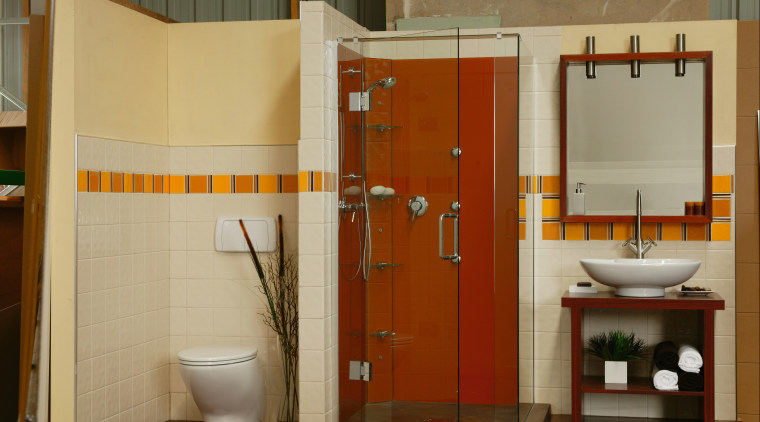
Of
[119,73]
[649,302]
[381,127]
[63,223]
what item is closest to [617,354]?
[649,302]

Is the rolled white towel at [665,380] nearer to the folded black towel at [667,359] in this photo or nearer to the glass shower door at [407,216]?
the folded black towel at [667,359]

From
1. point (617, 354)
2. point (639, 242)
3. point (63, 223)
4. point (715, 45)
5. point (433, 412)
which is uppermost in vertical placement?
point (715, 45)

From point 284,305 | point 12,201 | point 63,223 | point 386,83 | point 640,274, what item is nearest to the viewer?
point 12,201

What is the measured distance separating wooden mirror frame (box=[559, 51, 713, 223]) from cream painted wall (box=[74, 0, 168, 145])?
7.08 ft

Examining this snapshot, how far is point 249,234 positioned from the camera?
4.09 m

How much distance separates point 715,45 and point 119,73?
3041 mm

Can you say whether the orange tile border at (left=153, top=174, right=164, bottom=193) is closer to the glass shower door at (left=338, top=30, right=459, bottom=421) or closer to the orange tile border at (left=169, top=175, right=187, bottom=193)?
the orange tile border at (left=169, top=175, right=187, bottom=193)

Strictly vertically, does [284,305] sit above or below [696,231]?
below

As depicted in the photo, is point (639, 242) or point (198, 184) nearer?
point (639, 242)

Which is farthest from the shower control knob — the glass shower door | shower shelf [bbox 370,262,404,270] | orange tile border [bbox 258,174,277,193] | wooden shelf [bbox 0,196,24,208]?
wooden shelf [bbox 0,196,24,208]

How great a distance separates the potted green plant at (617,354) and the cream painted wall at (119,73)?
2.57 meters

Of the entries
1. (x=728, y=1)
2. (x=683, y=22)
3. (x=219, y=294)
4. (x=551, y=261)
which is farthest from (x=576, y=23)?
(x=219, y=294)

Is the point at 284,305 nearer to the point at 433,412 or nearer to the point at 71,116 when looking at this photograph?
the point at 433,412

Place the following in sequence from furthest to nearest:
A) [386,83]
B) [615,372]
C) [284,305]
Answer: [284,305], [615,372], [386,83]
